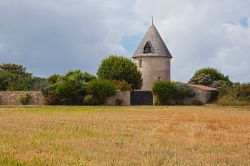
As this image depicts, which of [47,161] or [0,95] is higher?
[0,95]

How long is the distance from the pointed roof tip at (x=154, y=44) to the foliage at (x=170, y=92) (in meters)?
16.0

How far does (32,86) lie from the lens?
A: 223 ft

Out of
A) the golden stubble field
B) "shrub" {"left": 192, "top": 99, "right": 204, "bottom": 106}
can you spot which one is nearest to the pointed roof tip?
"shrub" {"left": 192, "top": 99, "right": 204, "bottom": 106}

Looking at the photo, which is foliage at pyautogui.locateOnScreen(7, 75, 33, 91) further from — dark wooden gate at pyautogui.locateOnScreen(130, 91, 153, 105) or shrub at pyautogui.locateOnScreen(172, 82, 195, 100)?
shrub at pyautogui.locateOnScreen(172, 82, 195, 100)

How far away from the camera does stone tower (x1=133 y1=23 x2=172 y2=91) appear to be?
252 ft

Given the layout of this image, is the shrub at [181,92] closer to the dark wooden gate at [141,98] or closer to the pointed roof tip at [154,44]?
the dark wooden gate at [141,98]

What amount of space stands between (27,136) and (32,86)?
2056 inches

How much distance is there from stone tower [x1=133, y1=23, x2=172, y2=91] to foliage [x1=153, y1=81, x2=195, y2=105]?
15562mm

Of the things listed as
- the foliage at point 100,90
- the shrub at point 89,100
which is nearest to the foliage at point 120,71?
the foliage at point 100,90

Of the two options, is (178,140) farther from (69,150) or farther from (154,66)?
(154,66)

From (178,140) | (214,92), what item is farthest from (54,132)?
(214,92)

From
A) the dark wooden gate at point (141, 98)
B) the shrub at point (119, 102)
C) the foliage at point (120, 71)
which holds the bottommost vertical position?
the shrub at point (119, 102)

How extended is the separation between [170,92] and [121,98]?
5.69 meters

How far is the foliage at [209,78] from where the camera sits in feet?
263
